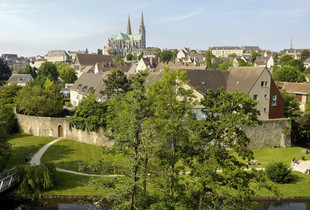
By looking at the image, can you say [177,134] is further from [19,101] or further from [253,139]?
[19,101]

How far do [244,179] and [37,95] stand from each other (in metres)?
41.0

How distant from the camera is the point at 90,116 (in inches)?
1510

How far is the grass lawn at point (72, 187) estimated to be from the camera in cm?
2558

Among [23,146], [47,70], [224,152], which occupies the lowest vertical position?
[23,146]

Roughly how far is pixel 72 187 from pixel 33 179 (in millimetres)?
3413

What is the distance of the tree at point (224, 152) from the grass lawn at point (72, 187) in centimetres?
1258

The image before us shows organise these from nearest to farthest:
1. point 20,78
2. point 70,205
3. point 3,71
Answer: point 70,205 < point 20,78 < point 3,71

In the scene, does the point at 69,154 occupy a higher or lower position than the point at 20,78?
lower

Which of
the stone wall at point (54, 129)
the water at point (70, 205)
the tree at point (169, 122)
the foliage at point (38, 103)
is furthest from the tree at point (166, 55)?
the tree at point (169, 122)

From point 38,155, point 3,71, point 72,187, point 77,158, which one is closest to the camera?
point 72,187

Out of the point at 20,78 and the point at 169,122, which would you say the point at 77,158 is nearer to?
the point at 169,122

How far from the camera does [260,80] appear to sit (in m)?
38.3

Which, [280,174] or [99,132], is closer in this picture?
[280,174]

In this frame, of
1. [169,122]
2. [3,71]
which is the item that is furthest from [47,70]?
[169,122]
